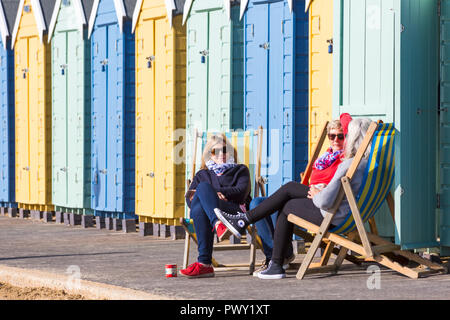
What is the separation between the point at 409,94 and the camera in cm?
704

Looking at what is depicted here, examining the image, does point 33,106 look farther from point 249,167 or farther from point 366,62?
point 366,62

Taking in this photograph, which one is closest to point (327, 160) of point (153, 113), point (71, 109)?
point (153, 113)

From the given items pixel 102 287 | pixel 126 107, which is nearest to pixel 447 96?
pixel 102 287

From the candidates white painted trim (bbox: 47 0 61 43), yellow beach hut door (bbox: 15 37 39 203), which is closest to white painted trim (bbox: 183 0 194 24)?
white painted trim (bbox: 47 0 61 43)

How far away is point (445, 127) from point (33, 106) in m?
7.44

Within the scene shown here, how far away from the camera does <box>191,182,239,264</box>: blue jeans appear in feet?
22.7

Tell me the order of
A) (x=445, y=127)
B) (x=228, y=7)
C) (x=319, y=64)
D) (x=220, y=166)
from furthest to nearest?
(x=228, y=7), (x=319, y=64), (x=220, y=166), (x=445, y=127)

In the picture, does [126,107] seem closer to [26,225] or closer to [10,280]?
[26,225]

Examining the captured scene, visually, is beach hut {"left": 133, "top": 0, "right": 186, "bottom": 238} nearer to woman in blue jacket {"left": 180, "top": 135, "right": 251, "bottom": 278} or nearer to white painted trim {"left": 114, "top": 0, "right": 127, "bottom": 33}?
white painted trim {"left": 114, "top": 0, "right": 127, "bottom": 33}

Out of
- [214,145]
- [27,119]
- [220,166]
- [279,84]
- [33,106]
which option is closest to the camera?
[220,166]

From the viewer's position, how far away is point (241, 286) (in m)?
6.37

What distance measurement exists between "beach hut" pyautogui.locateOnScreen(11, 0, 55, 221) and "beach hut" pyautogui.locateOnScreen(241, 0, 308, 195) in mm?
4229

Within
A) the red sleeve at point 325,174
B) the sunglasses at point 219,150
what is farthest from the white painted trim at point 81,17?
the red sleeve at point 325,174
